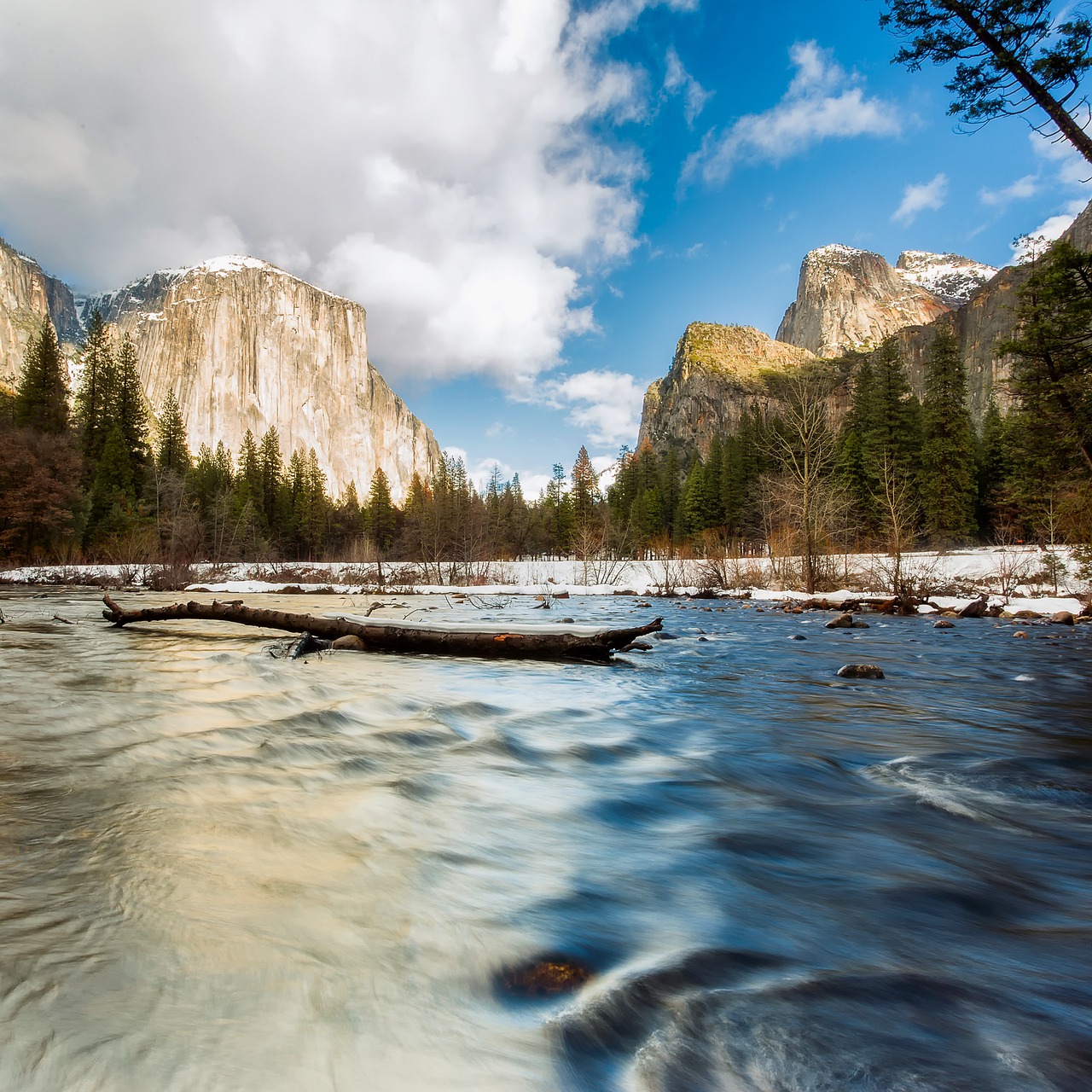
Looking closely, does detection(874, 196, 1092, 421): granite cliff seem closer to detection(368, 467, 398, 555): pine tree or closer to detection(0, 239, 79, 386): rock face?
detection(368, 467, 398, 555): pine tree

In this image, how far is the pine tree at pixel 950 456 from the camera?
4238 centimetres

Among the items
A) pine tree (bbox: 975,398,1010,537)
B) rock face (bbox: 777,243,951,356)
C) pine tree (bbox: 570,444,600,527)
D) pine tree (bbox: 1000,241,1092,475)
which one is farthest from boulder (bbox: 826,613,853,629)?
rock face (bbox: 777,243,951,356)

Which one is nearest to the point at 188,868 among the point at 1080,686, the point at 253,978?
the point at 253,978

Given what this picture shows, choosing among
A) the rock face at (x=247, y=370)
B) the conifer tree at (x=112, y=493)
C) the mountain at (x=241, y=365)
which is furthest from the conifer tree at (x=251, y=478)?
the mountain at (x=241, y=365)

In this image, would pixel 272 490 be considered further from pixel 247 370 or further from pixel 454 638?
pixel 247 370

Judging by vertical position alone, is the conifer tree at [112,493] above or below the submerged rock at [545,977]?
above

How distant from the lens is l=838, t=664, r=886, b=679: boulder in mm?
5613

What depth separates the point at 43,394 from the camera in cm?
4256

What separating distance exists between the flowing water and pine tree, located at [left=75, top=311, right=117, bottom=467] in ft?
184

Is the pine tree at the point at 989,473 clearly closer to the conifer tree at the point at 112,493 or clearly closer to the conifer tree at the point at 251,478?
the conifer tree at the point at 112,493

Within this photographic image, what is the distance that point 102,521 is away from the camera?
3894 centimetres

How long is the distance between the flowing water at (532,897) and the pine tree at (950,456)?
46.7 metres

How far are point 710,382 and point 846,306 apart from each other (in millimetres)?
87831

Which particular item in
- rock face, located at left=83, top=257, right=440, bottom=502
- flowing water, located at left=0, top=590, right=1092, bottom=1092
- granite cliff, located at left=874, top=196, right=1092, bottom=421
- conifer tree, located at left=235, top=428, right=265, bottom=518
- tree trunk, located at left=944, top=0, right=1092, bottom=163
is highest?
rock face, located at left=83, top=257, right=440, bottom=502
